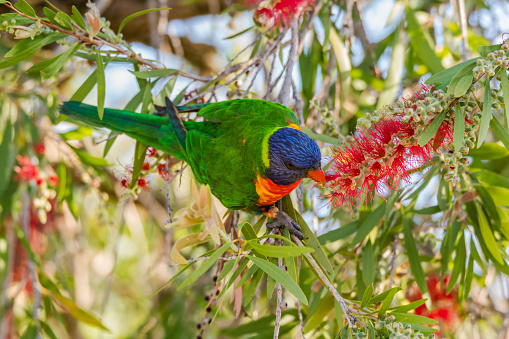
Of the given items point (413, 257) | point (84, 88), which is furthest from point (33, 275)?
point (413, 257)

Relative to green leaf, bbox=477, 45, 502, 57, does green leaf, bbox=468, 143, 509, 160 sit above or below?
below

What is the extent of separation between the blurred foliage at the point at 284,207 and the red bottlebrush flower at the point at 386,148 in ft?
0.28

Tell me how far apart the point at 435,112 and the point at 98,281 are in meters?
3.85

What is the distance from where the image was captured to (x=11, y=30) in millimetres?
1172

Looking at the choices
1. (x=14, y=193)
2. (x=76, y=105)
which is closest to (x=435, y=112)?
(x=76, y=105)

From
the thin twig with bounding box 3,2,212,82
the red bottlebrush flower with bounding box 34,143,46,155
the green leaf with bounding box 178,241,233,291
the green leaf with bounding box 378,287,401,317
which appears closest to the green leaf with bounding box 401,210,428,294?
the green leaf with bounding box 378,287,401,317

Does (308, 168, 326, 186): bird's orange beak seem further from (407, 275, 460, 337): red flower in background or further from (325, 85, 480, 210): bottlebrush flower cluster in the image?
(407, 275, 460, 337): red flower in background

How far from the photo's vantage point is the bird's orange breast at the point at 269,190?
1334mm

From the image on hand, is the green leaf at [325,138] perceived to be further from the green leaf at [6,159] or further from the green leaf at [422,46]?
the green leaf at [6,159]

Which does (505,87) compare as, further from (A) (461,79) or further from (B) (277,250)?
(B) (277,250)

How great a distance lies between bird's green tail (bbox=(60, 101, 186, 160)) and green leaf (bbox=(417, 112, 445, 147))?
2.54 feet

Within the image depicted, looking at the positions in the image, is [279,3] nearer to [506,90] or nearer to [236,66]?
[236,66]

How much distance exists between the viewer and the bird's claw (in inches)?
49.4

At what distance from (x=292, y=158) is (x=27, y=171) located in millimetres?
1339
